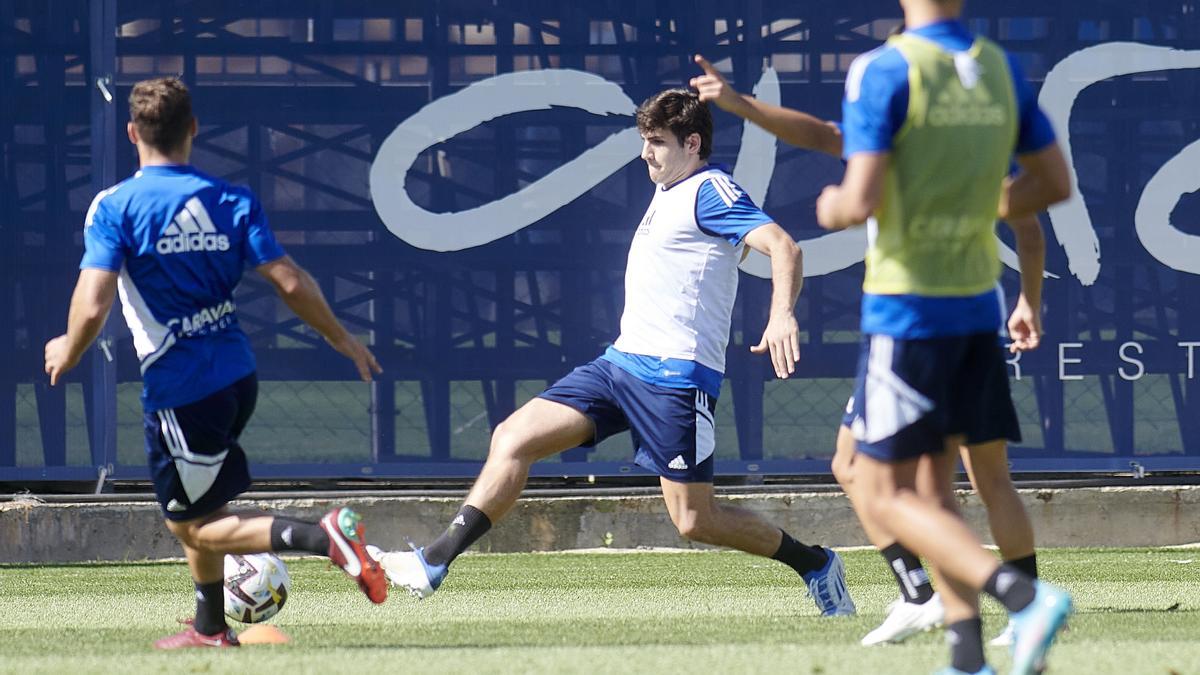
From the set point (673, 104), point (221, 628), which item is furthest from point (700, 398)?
point (221, 628)

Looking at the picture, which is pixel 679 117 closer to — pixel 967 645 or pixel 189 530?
pixel 189 530

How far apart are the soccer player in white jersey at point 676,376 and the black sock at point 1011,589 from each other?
2534mm

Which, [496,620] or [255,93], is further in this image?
[255,93]

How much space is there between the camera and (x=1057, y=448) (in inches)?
345

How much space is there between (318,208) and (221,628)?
384cm

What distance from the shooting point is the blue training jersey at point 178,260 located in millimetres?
4836

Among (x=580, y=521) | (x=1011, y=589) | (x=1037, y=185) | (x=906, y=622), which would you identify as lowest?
(x=580, y=521)

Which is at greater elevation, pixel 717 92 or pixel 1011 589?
pixel 717 92

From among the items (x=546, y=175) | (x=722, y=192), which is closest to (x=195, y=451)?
(x=722, y=192)

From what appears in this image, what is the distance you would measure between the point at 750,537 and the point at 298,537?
1814mm

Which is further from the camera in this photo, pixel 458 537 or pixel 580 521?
pixel 580 521

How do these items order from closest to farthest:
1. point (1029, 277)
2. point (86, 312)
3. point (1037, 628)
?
point (1037, 628), point (1029, 277), point (86, 312)

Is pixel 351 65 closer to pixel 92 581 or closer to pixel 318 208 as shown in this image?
pixel 318 208

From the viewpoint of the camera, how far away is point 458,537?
5758 mm
